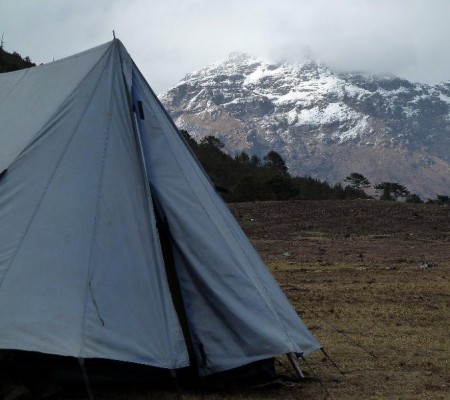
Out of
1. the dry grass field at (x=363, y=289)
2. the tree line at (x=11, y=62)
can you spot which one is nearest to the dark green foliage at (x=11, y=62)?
the tree line at (x=11, y=62)

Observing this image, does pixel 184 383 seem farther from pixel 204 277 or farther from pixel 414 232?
pixel 414 232

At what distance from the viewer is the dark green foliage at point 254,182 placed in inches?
1605

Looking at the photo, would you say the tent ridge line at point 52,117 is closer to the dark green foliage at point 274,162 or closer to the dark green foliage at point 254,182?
the dark green foliage at point 254,182

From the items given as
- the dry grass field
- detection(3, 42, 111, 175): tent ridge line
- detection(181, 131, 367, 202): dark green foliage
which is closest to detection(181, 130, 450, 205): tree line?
detection(181, 131, 367, 202): dark green foliage

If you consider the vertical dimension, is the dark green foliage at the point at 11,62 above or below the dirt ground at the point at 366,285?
above

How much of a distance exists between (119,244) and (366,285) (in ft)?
31.6

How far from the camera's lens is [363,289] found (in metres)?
15.5

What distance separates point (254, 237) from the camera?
2695cm

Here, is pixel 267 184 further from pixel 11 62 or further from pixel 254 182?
pixel 11 62

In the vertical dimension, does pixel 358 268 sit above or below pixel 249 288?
below

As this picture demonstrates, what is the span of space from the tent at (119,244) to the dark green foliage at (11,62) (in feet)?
126

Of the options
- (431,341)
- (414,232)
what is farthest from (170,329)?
(414,232)

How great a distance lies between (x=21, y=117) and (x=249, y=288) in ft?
10.9

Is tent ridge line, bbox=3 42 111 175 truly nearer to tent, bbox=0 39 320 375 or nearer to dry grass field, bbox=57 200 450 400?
tent, bbox=0 39 320 375
